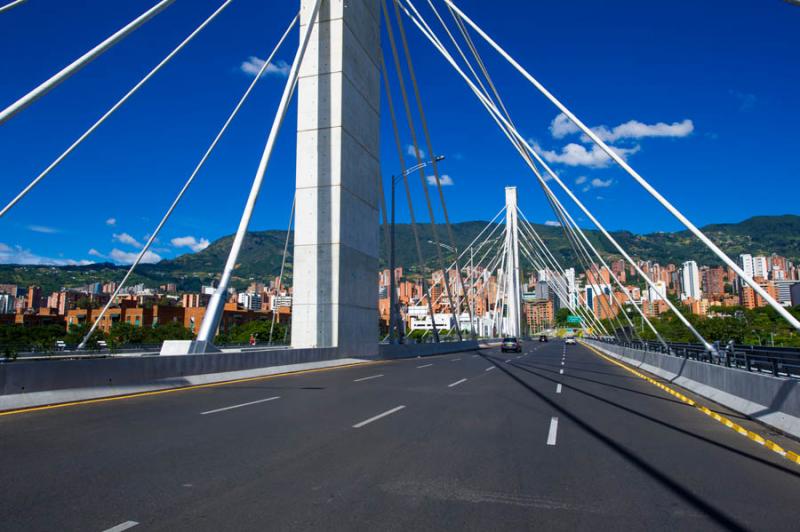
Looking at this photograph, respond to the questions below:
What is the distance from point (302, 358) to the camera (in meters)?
23.3

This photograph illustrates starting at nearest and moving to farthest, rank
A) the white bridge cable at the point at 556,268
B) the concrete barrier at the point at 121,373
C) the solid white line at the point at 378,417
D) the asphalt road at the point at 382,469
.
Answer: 1. the asphalt road at the point at 382,469
2. the solid white line at the point at 378,417
3. the concrete barrier at the point at 121,373
4. the white bridge cable at the point at 556,268

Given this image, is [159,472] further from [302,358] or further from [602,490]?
[302,358]

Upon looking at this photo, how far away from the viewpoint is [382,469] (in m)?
6.41

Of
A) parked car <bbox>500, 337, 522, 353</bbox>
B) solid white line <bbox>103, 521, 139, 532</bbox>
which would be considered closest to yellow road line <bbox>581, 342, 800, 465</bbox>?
solid white line <bbox>103, 521, 139, 532</bbox>

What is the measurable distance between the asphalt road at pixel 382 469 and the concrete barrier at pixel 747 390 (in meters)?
0.86

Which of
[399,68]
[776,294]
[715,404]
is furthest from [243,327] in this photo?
[776,294]

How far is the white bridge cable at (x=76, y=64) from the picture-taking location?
437 inches

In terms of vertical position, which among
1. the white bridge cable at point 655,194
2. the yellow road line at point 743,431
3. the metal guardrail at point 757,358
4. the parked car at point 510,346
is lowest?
Answer: the parked car at point 510,346

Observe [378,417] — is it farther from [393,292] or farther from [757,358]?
[393,292]

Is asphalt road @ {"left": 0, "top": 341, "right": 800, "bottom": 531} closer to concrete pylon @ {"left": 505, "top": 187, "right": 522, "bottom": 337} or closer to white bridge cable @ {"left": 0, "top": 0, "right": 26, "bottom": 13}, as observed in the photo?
white bridge cable @ {"left": 0, "top": 0, "right": 26, "bottom": 13}

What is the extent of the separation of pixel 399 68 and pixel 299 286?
14.4 metres

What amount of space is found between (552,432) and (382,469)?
358 cm

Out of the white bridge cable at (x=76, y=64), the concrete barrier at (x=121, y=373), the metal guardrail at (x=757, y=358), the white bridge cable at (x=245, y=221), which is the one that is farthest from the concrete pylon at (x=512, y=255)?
the white bridge cable at (x=76, y=64)

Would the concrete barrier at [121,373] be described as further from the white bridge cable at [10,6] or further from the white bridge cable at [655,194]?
the white bridge cable at [655,194]
